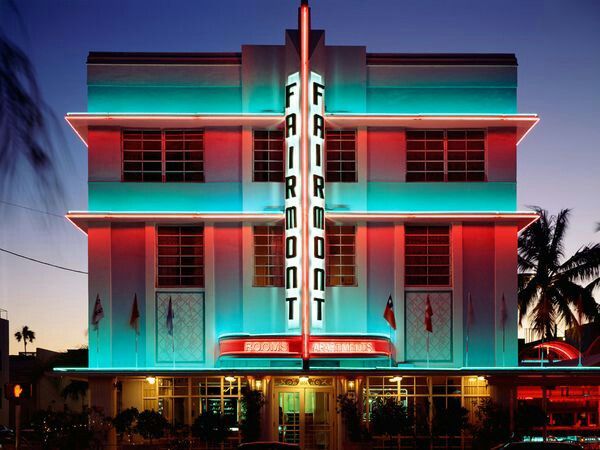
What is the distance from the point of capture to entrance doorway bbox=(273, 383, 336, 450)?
31891 mm

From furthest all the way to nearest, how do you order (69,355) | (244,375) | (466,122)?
(69,355) < (466,122) < (244,375)

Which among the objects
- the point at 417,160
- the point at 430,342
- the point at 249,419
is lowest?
the point at 249,419

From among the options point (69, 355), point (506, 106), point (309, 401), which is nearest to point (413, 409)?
point (309, 401)

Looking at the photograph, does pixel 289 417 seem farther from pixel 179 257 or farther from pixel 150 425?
pixel 179 257

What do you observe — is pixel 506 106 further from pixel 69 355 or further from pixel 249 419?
pixel 69 355

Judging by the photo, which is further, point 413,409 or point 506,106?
point 506,106

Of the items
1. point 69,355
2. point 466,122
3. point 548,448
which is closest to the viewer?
point 548,448

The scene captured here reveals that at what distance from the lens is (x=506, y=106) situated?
33.2 meters

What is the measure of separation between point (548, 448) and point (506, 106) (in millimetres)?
13263

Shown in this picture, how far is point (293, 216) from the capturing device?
30.3m

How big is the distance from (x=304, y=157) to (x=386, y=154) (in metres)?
3.91

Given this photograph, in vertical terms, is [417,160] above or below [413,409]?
above

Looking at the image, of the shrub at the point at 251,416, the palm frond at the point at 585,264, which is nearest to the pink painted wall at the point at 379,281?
the shrub at the point at 251,416

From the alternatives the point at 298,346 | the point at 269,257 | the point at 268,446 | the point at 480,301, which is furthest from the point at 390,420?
the point at 269,257
